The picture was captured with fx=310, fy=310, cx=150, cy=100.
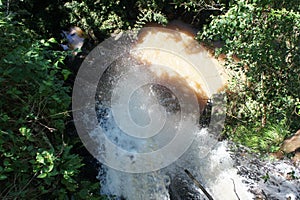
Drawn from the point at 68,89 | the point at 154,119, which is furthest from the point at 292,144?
the point at 68,89

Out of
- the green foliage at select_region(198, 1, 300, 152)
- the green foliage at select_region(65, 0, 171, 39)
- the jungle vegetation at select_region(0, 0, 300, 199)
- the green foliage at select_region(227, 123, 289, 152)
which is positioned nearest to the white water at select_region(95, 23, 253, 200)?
the green foliage at select_region(227, 123, 289, 152)

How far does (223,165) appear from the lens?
14.9 feet

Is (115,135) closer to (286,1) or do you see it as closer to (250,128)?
(250,128)

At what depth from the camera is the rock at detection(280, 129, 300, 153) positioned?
3.95 meters

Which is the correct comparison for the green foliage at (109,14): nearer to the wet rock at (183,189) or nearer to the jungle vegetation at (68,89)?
the jungle vegetation at (68,89)

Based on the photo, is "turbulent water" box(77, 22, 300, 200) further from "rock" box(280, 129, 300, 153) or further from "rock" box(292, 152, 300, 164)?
"rock" box(280, 129, 300, 153)

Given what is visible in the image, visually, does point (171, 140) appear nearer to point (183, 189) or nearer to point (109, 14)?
point (183, 189)

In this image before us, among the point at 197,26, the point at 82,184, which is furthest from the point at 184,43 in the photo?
the point at 82,184

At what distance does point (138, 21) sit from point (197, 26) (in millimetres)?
1369

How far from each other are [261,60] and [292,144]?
1165 millimetres

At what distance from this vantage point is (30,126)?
293 cm

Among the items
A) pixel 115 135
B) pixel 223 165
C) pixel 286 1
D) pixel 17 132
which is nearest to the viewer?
pixel 17 132

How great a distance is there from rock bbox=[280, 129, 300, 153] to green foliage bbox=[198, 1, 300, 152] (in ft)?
1.06

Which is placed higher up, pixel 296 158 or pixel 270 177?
pixel 296 158
